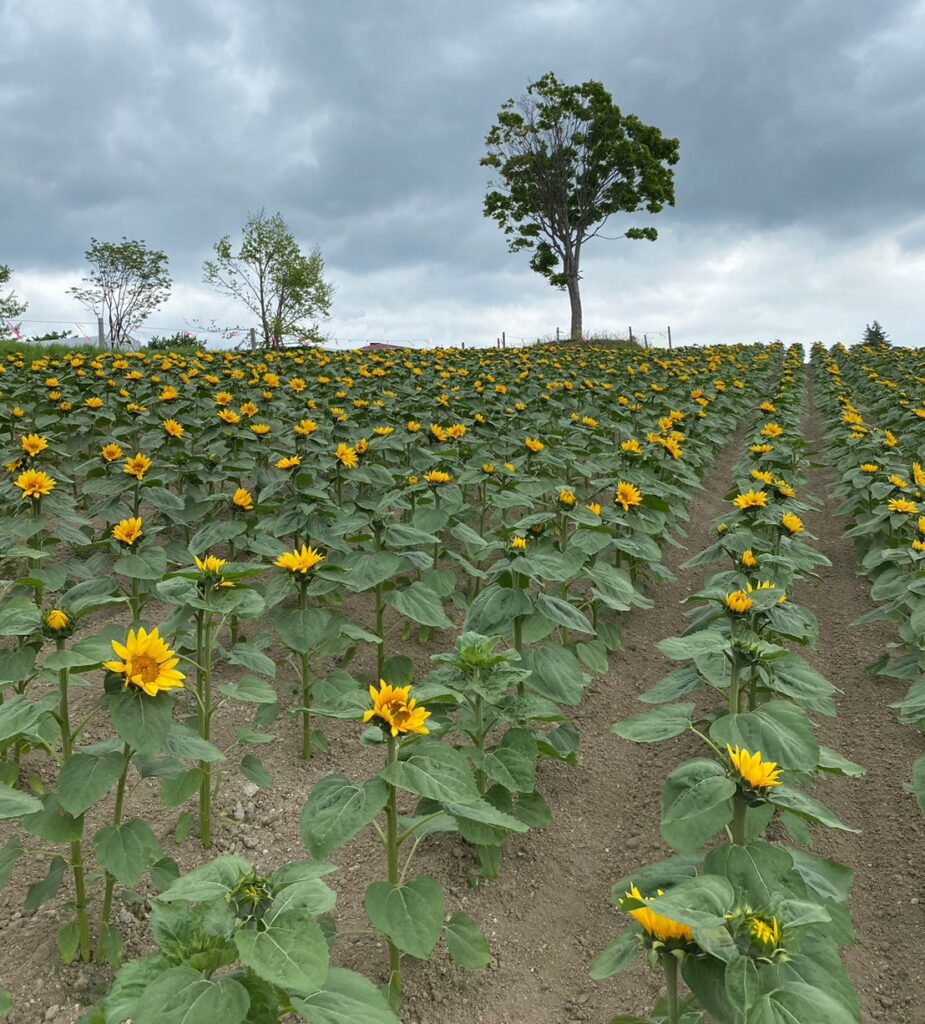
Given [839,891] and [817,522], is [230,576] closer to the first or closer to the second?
[839,891]

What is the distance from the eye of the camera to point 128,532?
10.8ft

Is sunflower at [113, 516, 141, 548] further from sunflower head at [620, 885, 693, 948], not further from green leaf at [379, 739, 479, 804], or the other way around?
sunflower head at [620, 885, 693, 948]

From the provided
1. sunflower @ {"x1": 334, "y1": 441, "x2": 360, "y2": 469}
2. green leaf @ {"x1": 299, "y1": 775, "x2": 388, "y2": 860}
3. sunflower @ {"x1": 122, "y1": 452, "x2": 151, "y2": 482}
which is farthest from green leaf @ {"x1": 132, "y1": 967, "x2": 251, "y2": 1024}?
sunflower @ {"x1": 334, "y1": 441, "x2": 360, "y2": 469}

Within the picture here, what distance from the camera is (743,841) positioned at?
69.6 inches

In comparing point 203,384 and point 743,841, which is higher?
point 203,384

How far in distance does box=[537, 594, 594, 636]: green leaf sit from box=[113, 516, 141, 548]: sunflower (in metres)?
1.70

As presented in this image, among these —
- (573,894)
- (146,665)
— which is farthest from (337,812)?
(573,894)

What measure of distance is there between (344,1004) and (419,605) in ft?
6.64

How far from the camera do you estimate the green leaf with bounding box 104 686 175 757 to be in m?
1.83

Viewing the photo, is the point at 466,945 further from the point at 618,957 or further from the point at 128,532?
the point at 128,532

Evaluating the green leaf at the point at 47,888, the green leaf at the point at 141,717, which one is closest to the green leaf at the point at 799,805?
the green leaf at the point at 141,717

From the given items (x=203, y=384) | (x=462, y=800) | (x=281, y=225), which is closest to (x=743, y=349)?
(x=203, y=384)

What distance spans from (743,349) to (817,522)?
17950 millimetres

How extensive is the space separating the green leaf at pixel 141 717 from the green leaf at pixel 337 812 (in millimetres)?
385
